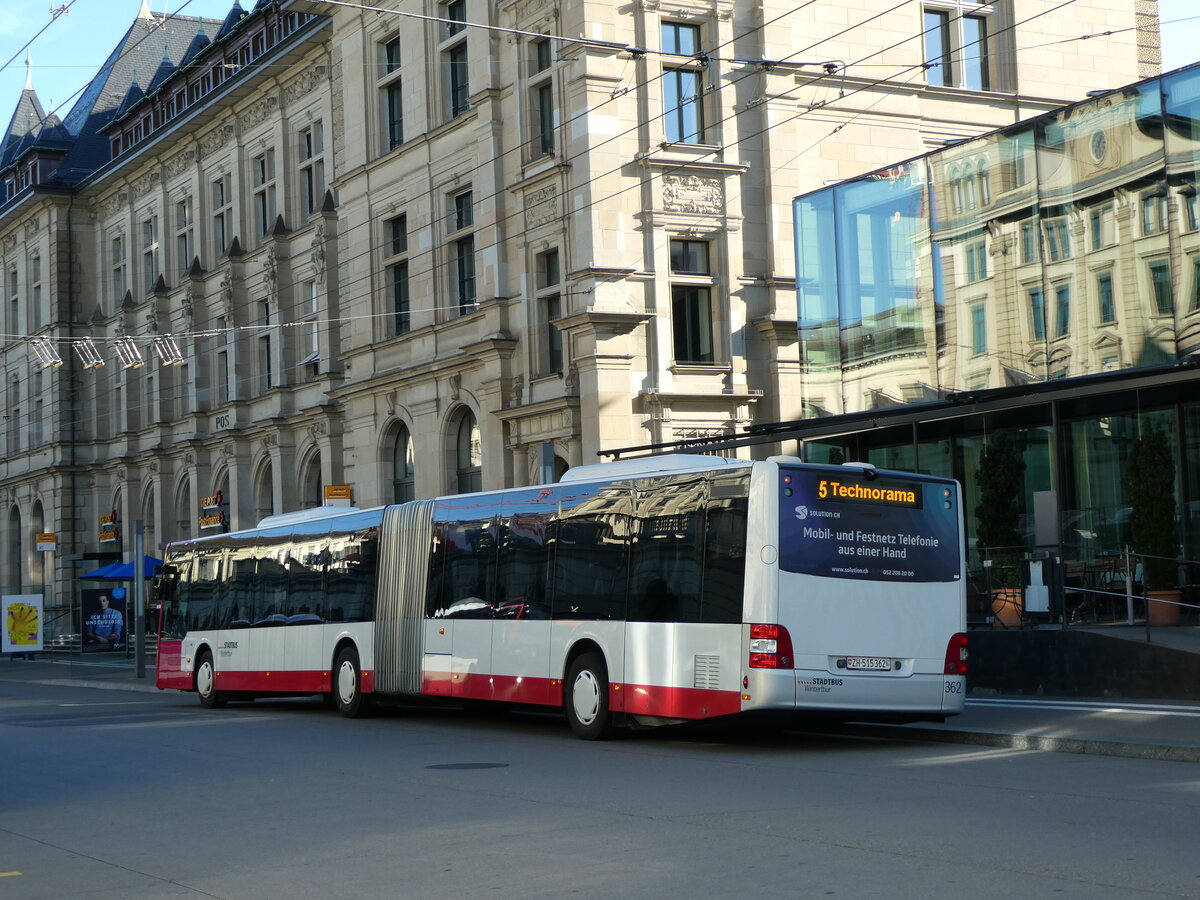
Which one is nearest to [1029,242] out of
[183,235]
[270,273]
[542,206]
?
[542,206]

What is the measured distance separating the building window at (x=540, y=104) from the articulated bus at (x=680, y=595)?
48.2ft

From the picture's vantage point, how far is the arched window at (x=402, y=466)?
136ft

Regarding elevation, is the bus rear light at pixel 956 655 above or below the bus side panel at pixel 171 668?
above

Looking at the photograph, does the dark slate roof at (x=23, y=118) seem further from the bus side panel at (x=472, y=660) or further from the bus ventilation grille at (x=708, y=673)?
the bus ventilation grille at (x=708, y=673)

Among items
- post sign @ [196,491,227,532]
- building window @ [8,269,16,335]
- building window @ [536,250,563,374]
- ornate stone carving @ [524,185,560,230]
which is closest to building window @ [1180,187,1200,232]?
ornate stone carving @ [524,185,560,230]

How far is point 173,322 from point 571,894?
169ft

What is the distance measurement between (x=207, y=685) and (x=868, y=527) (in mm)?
15280

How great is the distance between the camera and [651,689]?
16.4 m

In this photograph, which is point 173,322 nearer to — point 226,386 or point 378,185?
point 226,386

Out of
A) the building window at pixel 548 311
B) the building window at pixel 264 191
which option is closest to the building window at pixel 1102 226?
the building window at pixel 548 311

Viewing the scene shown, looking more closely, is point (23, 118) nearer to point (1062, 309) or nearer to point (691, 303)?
point (691, 303)

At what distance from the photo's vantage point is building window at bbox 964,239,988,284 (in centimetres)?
2508

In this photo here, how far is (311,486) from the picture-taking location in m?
48.9

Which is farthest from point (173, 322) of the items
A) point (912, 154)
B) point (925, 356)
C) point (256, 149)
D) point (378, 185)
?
point (925, 356)
